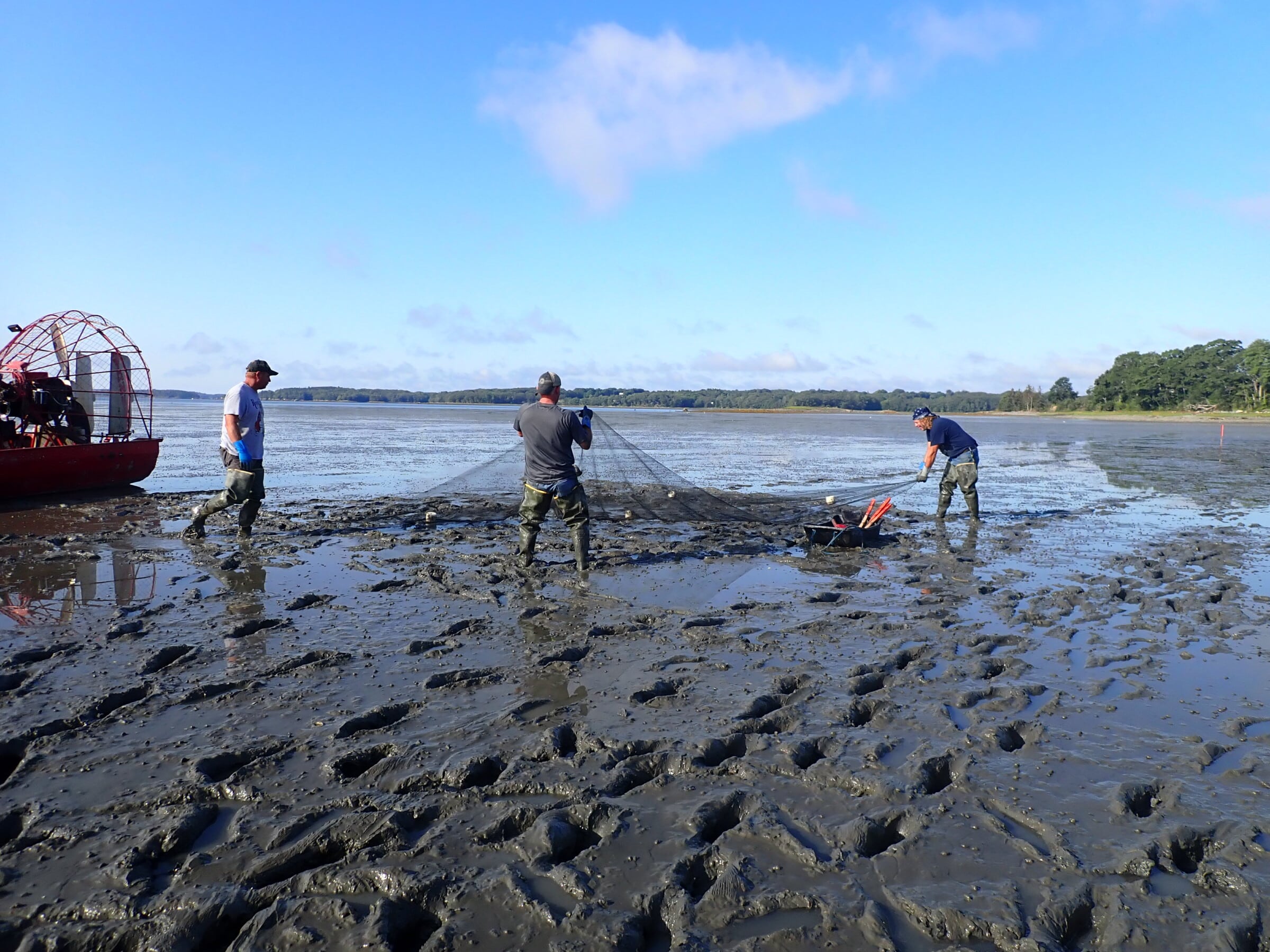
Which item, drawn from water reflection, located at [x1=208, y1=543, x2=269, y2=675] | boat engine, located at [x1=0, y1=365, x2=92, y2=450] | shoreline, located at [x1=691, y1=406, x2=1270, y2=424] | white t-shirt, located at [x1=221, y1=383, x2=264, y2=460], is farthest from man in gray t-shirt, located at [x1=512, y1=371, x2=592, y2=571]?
shoreline, located at [x1=691, y1=406, x2=1270, y2=424]

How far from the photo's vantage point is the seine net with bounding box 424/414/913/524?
44.2ft

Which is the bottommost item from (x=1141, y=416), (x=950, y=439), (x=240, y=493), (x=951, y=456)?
(x=240, y=493)

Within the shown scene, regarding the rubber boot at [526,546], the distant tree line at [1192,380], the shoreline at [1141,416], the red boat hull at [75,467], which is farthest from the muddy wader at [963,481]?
the distant tree line at [1192,380]

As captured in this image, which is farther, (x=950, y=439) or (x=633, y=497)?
(x=633, y=497)

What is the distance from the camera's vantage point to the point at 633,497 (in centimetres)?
1538

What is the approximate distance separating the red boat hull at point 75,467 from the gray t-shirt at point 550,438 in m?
11.0

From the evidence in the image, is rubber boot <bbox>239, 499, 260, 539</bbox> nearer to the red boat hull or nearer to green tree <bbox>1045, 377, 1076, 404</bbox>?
the red boat hull

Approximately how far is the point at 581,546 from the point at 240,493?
4634 millimetres

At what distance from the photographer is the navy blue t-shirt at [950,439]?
13.6 meters

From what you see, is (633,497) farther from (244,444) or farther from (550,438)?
(244,444)

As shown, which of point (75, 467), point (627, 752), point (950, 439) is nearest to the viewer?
point (627, 752)

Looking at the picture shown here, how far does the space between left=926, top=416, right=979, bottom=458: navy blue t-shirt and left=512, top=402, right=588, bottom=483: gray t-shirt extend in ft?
23.7

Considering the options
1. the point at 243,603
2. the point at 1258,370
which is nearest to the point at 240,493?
the point at 243,603

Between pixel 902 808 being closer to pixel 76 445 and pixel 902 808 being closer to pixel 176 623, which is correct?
pixel 176 623
